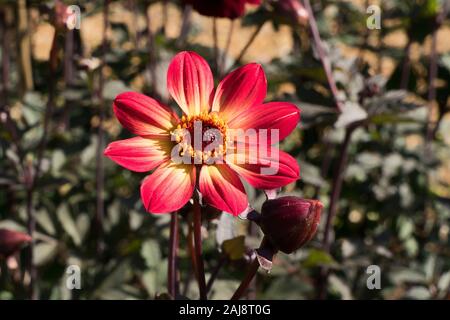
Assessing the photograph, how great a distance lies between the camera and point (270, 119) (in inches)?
34.5

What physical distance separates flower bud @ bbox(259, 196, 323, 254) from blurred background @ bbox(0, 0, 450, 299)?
146mm

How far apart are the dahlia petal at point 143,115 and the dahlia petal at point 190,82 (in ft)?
0.10

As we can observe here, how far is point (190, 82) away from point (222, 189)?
0.18 metres

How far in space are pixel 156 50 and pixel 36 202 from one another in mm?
507

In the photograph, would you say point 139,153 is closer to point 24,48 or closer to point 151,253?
point 151,253

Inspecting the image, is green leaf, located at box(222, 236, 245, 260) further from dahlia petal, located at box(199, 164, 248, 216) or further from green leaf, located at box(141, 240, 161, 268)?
green leaf, located at box(141, 240, 161, 268)

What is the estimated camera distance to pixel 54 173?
159 cm

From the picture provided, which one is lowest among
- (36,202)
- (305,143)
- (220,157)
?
(36,202)

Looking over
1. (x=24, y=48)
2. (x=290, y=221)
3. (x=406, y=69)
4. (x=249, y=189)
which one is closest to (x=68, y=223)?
(x=249, y=189)

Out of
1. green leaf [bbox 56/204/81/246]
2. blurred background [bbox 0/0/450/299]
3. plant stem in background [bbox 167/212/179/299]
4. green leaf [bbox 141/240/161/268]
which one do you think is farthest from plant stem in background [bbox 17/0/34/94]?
plant stem in background [bbox 167/212/179/299]

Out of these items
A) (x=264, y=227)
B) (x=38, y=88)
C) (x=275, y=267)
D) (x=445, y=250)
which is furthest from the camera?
(x=38, y=88)
